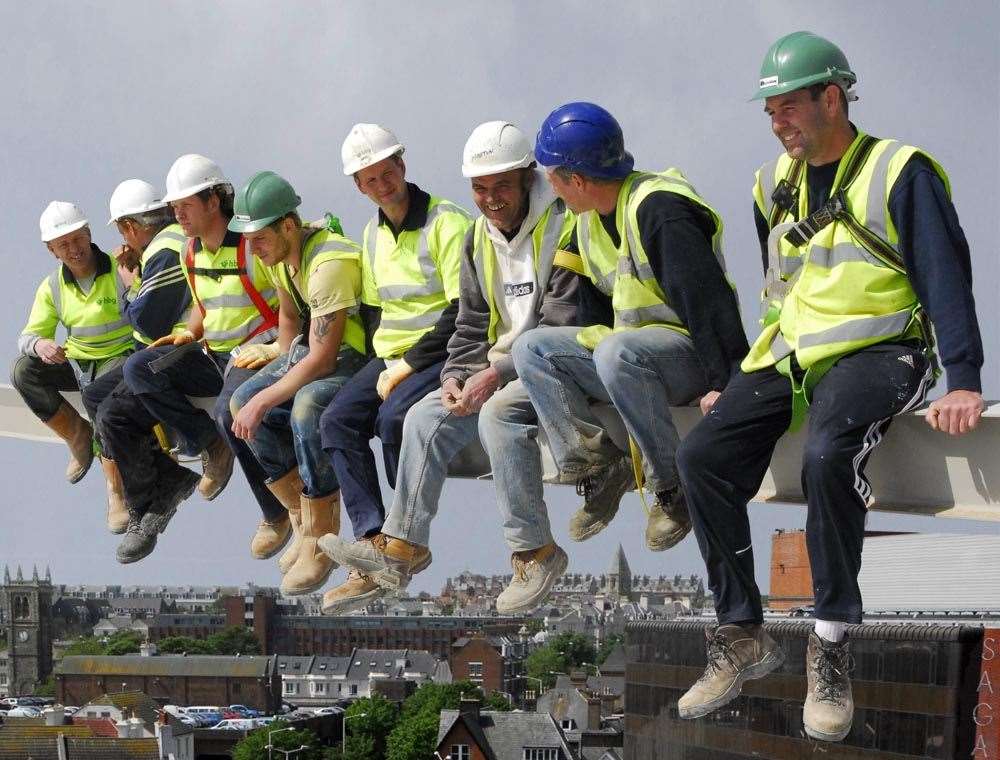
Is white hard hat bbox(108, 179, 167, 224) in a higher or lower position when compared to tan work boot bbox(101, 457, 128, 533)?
higher

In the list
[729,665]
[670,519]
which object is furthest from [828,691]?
[670,519]

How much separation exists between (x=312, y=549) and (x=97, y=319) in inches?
106

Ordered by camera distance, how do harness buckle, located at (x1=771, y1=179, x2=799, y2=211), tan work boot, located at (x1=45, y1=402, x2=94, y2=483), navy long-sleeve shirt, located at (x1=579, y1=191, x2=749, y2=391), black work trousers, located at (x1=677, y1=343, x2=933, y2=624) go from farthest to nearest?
tan work boot, located at (x1=45, y1=402, x2=94, y2=483) < navy long-sleeve shirt, located at (x1=579, y1=191, x2=749, y2=391) < harness buckle, located at (x1=771, y1=179, x2=799, y2=211) < black work trousers, located at (x1=677, y1=343, x2=933, y2=624)

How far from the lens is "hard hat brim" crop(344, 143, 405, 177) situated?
7988 millimetres

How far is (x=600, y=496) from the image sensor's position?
7.39 metres

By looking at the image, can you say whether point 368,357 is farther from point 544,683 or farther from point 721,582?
point 544,683

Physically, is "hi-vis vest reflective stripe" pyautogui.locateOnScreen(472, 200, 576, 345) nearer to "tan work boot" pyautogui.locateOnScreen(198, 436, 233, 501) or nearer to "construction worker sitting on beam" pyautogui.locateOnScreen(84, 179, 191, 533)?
"construction worker sitting on beam" pyautogui.locateOnScreen(84, 179, 191, 533)

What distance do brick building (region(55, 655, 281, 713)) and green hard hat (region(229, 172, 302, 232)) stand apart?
11369 centimetres

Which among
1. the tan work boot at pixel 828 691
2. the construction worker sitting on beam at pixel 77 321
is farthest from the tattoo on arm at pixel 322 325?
the tan work boot at pixel 828 691

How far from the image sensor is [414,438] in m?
7.56

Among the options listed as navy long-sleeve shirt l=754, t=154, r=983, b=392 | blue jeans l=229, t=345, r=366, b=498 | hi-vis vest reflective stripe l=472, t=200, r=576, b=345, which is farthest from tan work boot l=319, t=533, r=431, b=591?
navy long-sleeve shirt l=754, t=154, r=983, b=392

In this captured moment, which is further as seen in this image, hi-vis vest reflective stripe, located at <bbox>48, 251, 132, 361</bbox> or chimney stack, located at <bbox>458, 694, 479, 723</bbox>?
chimney stack, located at <bbox>458, 694, 479, 723</bbox>

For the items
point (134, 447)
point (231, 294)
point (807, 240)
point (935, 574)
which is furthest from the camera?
point (935, 574)

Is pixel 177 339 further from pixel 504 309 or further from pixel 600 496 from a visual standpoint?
pixel 600 496
